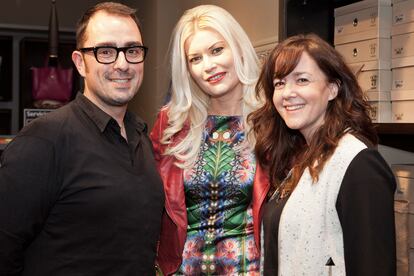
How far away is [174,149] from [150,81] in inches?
117

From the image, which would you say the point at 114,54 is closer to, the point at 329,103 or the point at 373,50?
the point at 329,103

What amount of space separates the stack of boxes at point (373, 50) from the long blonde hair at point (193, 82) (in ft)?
1.37

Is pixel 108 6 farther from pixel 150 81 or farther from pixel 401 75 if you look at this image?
pixel 150 81

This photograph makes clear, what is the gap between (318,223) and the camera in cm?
164

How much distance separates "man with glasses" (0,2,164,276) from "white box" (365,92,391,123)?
75cm

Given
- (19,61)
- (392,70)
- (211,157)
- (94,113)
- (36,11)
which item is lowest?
(211,157)

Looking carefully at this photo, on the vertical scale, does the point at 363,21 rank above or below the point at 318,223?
above

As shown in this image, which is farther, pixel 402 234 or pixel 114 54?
pixel 114 54

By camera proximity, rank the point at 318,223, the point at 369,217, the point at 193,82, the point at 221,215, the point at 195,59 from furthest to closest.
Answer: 1. the point at 193,82
2. the point at 195,59
3. the point at 221,215
4. the point at 318,223
5. the point at 369,217

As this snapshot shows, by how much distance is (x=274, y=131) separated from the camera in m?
2.07

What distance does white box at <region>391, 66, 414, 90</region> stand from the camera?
1.77 metres

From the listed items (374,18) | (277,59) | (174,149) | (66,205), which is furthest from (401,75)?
(66,205)

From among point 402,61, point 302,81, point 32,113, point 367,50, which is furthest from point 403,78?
point 32,113

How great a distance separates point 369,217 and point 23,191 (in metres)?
0.95
